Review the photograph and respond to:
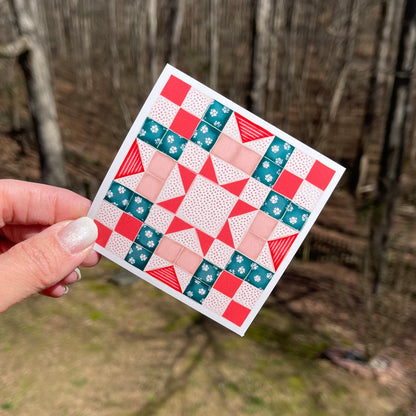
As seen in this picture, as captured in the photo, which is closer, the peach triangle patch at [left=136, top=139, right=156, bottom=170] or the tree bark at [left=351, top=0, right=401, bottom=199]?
the peach triangle patch at [left=136, top=139, right=156, bottom=170]

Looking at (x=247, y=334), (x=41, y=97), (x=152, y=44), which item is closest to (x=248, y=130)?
(x=247, y=334)

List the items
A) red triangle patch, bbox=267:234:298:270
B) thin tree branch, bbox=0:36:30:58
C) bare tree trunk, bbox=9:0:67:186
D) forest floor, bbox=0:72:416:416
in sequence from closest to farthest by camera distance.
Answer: red triangle patch, bbox=267:234:298:270 → forest floor, bbox=0:72:416:416 → thin tree branch, bbox=0:36:30:58 → bare tree trunk, bbox=9:0:67:186

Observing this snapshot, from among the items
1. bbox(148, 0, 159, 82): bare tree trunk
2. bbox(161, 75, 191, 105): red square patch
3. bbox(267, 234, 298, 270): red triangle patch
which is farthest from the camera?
bbox(148, 0, 159, 82): bare tree trunk

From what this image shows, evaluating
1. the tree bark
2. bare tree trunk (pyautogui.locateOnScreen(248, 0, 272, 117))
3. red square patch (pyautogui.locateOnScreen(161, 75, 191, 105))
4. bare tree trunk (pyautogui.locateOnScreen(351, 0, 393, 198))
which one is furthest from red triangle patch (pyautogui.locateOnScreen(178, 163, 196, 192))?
the tree bark

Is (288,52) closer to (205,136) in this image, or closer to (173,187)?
(205,136)

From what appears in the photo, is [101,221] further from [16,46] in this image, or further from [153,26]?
[153,26]

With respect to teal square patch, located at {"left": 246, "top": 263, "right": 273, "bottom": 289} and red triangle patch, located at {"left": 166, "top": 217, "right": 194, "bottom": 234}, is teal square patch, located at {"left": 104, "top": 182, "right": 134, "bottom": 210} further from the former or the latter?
teal square patch, located at {"left": 246, "top": 263, "right": 273, "bottom": 289}

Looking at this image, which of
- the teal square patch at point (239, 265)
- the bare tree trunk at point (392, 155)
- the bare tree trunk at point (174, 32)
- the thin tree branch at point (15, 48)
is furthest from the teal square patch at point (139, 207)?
the bare tree trunk at point (174, 32)
